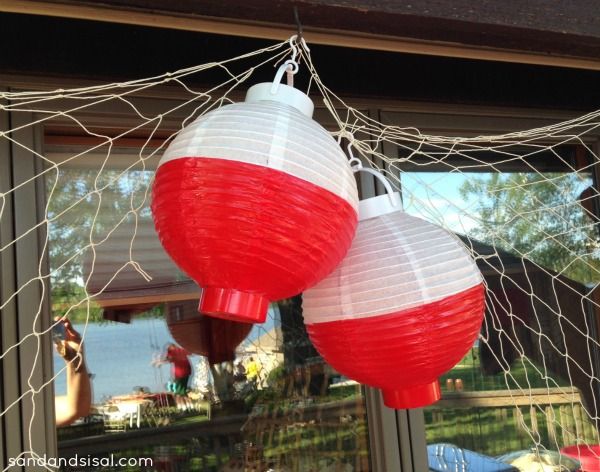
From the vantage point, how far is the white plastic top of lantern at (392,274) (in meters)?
0.63

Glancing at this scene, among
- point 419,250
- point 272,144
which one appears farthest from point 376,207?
point 272,144

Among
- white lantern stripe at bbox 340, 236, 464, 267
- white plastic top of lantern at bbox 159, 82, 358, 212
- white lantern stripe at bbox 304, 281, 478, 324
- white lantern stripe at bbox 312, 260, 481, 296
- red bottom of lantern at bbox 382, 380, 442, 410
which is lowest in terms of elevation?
red bottom of lantern at bbox 382, 380, 442, 410

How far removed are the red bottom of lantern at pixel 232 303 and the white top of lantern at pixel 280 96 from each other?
0.69 feet

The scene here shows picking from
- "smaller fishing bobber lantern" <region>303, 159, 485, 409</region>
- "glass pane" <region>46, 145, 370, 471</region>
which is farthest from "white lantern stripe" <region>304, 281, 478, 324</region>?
"glass pane" <region>46, 145, 370, 471</region>

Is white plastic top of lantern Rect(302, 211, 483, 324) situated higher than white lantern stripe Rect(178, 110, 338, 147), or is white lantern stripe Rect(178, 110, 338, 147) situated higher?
white lantern stripe Rect(178, 110, 338, 147)

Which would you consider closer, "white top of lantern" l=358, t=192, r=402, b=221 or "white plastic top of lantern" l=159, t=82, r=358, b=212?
"white plastic top of lantern" l=159, t=82, r=358, b=212

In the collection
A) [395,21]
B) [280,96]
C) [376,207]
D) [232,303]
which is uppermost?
[395,21]

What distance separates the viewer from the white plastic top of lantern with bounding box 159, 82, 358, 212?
56cm

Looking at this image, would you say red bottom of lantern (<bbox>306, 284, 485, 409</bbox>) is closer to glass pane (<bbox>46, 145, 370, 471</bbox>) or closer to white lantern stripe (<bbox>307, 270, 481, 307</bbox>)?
white lantern stripe (<bbox>307, 270, 481, 307</bbox>)

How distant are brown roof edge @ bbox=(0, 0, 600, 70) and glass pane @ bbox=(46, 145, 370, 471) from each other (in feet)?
1.72

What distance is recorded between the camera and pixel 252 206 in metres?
0.54

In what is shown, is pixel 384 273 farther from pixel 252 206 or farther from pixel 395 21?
pixel 395 21

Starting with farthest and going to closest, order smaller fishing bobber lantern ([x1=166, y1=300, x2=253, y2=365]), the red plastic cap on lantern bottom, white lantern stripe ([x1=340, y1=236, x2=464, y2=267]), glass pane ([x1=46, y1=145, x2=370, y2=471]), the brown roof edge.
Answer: smaller fishing bobber lantern ([x1=166, y1=300, x2=253, y2=365]), glass pane ([x1=46, y1=145, x2=370, y2=471]), the brown roof edge, white lantern stripe ([x1=340, y1=236, x2=464, y2=267]), the red plastic cap on lantern bottom

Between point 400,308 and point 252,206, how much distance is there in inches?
7.7
